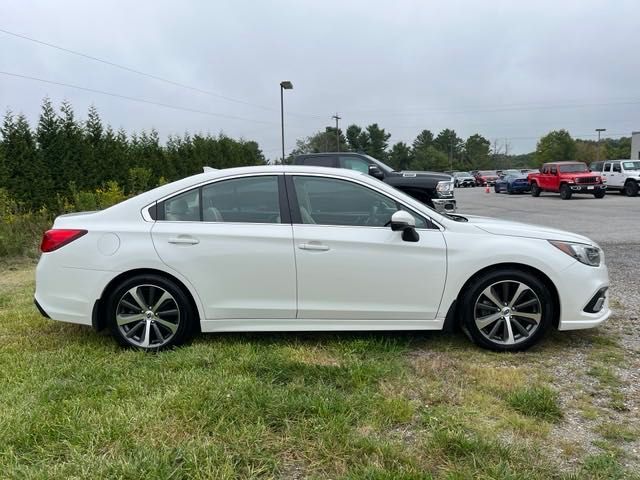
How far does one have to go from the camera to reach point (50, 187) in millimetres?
14742

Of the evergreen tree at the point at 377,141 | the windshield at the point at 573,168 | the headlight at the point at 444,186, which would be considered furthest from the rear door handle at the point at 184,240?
the evergreen tree at the point at 377,141

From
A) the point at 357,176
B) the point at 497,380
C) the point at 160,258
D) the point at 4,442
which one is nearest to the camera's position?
the point at 4,442

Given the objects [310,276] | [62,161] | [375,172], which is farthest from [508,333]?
[62,161]

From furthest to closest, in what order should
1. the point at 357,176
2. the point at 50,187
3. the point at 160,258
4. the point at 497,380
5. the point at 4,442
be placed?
1. the point at 50,187
2. the point at 357,176
3. the point at 160,258
4. the point at 497,380
5. the point at 4,442

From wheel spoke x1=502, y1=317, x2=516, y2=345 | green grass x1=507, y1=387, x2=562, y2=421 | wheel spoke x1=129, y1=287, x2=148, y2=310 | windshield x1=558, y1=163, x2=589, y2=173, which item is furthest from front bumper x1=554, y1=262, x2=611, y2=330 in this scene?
windshield x1=558, y1=163, x2=589, y2=173

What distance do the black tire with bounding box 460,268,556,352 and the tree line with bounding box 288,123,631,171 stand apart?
2526 inches

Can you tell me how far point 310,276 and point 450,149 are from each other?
11243cm

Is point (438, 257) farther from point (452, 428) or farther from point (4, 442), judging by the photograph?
point (4, 442)

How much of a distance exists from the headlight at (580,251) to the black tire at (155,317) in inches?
119

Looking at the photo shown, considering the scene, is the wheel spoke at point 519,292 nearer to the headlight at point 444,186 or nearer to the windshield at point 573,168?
the headlight at point 444,186

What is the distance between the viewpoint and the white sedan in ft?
13.8

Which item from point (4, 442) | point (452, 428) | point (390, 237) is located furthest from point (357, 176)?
point (4, 442)

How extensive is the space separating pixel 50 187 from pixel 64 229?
11845mm

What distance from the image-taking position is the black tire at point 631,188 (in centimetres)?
2625
